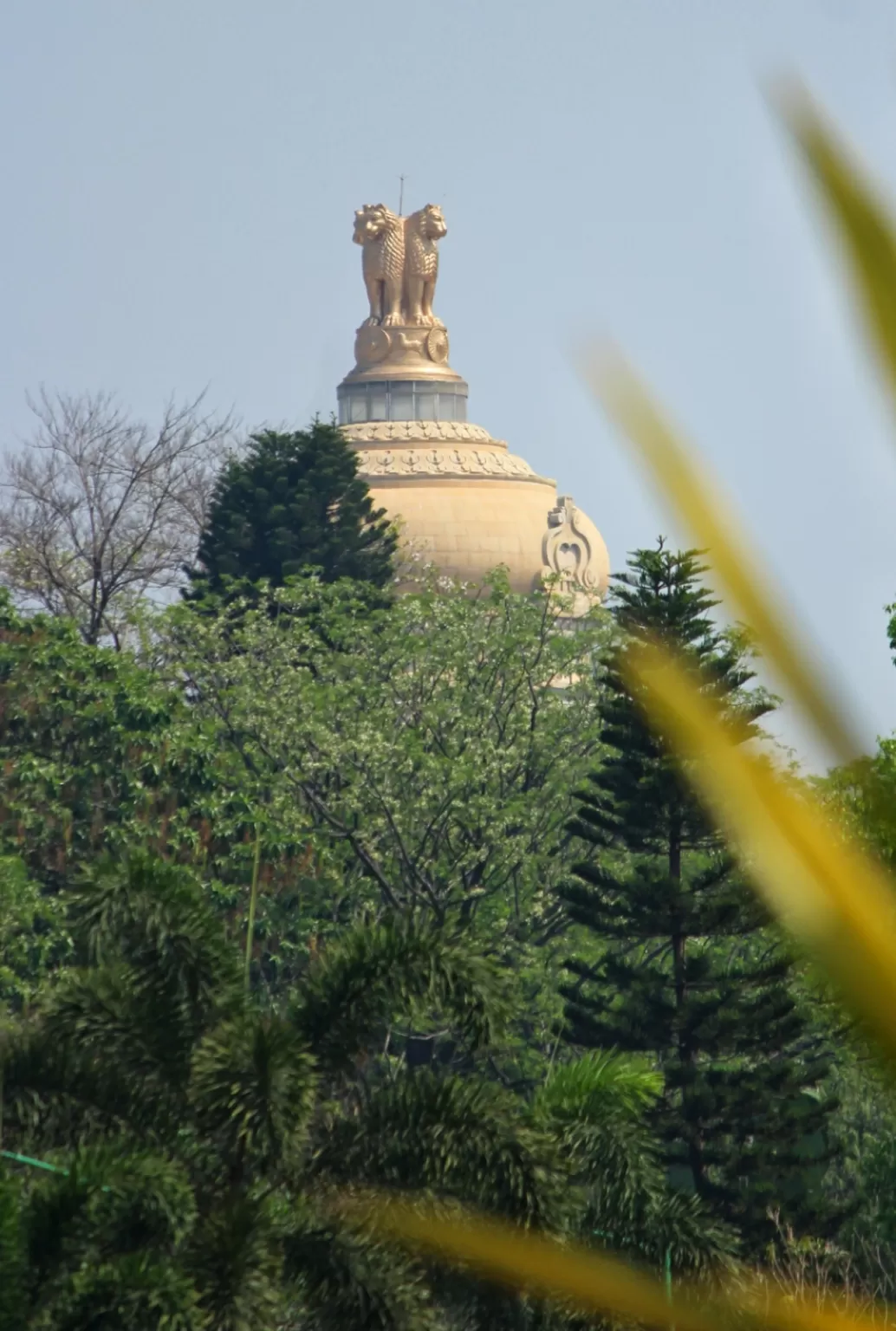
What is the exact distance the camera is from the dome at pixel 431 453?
46969mm

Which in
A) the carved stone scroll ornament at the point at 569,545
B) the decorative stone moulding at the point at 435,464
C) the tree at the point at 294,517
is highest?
the decorative stone moulding at the point at 435,464

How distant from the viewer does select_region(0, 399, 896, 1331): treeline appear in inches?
409

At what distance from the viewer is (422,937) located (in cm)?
1157

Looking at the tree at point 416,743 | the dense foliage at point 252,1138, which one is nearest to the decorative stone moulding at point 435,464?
the tree at point 416,743

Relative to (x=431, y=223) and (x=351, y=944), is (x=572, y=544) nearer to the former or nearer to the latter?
(x=431, y=223)

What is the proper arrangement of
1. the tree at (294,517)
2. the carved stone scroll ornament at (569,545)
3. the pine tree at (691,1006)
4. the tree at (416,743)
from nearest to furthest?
the pine tree at (691,1006) → the tree at (416,743) → the tree at (294,517) → the carved stone scroll ornament at (569,545)

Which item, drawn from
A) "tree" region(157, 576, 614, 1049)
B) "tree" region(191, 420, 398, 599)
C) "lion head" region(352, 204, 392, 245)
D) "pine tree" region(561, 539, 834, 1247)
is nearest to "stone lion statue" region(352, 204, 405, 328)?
"lion head" region(352, 204, 392, 245)

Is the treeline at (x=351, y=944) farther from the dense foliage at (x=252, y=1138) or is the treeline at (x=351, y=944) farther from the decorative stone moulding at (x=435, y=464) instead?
the decorative stone moulding at (x=435, y=464)

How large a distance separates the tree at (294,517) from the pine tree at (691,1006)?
14.7m

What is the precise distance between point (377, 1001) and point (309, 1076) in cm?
63

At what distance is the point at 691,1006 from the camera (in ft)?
72.6

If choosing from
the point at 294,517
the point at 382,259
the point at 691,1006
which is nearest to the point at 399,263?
the point at 382,259

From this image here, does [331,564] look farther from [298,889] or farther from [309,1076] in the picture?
[309,1076]

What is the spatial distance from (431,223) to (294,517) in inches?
511
